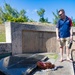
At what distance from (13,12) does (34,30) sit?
21.3 meters

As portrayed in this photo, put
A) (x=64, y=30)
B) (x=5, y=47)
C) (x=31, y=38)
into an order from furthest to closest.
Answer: (x=31, y=38) < (x=5, y=47) < (x=64, y=30)

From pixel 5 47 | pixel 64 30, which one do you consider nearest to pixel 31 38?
pixel 5 47

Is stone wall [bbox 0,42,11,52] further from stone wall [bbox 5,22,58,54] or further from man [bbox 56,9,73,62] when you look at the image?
man [bbox 56,9,73,62]

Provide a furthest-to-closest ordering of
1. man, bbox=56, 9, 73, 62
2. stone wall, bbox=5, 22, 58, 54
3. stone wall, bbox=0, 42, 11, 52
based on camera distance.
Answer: stone wall, bbox=5, 22, 58, 54 → stone wall, bbox=0, 42, 11, 52 → man, bbox=56, 9, 73, 62

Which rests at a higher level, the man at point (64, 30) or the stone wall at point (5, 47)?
the man at point (64, 30)

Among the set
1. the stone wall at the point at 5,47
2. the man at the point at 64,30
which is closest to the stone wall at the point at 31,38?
the stone wall at the point at 5,47

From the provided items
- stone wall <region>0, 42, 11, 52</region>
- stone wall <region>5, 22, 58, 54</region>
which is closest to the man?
stone wall <region>0, 42, 11, 52</region>

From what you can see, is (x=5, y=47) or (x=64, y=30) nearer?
(x=64, y=30)

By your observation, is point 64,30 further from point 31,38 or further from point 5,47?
point 31,38

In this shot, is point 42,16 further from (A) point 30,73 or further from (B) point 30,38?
(A) point 30,73

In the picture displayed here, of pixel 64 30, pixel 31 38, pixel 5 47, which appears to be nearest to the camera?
pixel 64 30

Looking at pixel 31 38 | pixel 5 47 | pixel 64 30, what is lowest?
pixel 5 47

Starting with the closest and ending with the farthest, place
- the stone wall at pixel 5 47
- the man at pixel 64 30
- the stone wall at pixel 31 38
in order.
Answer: the man at pixel 64 30
the stone wall at pixel 5 47
the stone wall at pixel 31 38

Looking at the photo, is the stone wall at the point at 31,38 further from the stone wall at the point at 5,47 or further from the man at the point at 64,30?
the man at the point at 64,30
